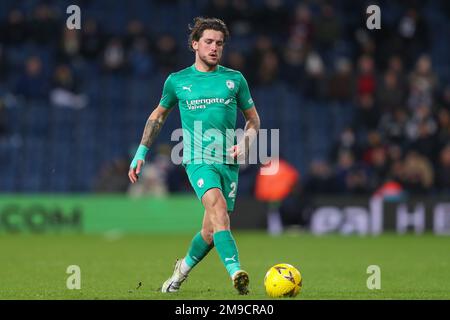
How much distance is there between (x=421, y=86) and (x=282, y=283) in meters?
15.8

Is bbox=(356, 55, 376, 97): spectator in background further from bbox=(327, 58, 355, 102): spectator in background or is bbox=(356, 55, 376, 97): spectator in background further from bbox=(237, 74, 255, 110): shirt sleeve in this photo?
bbox=(237, 74, 255, 110): shirt sleeve

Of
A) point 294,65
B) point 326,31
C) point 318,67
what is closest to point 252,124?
point 294,65

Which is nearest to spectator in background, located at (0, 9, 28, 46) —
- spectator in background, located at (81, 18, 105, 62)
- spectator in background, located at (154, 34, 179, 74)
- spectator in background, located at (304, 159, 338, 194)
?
spectator in background, located at (81, 18, 105, 62)

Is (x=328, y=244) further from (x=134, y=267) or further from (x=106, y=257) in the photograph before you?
(x=134, y=267)

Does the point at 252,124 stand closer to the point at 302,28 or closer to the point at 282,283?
the point at 282,283

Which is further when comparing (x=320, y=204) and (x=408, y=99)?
(x=408, y=99)

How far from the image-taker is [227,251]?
8945mm

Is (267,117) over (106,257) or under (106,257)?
over

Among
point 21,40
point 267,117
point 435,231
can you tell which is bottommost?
point 435,231

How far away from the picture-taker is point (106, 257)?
15.0 m

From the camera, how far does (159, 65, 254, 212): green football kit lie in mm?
9359
